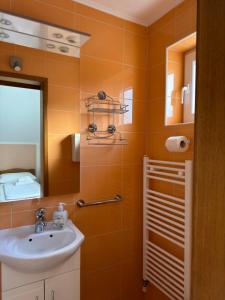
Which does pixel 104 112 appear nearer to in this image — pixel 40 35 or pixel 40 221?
pixel 40 35

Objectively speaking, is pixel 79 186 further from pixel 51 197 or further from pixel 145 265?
pixel 145 265

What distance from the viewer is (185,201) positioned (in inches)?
55.2

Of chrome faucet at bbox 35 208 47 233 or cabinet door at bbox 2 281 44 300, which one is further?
chrome faucet at bbox 35 208 47 233

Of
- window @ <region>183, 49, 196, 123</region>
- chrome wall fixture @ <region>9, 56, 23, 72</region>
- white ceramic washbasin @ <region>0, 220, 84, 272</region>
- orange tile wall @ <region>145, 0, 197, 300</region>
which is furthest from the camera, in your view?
window @ <region>183, 49, 196, 123</region>

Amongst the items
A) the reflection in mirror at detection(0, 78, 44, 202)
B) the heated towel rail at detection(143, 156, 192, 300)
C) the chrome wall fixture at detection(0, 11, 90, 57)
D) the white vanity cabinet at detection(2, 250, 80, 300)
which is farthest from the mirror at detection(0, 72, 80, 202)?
the heated towel rail at detection(143, 156, 192, 300)

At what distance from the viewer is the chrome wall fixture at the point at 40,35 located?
4.29 ft

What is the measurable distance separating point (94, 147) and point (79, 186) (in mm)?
322

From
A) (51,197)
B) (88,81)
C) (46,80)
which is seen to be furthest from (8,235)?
(88,81)

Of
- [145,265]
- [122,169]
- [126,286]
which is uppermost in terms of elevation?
[122,169]

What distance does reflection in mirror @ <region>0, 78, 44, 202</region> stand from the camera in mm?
1388

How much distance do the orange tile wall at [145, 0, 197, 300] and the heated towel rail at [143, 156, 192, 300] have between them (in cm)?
6

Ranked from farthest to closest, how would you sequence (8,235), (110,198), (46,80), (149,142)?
(149,142), (110,198), (46,80), (8,235)

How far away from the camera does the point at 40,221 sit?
1.44 m

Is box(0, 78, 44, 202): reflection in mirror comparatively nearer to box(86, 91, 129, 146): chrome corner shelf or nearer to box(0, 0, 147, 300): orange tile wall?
box(0, 0, 147, 300): orange tile wall
